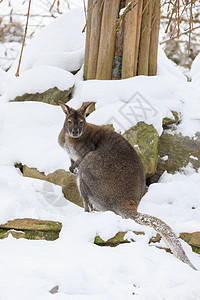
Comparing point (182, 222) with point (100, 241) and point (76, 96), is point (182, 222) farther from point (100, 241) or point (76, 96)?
point (76, 96)

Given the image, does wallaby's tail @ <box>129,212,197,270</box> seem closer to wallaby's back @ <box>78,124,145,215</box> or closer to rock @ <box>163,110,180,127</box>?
wallaby's back @ <box>78,124,145,215</box>

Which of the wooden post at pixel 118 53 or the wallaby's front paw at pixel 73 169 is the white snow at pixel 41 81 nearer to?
the wooden post at pixel 118 53

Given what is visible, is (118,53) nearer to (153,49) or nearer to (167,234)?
(153,49)

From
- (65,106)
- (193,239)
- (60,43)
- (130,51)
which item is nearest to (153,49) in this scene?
(130,51)

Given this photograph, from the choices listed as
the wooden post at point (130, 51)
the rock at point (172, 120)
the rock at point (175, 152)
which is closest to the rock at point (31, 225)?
the rock at point (175, 152)

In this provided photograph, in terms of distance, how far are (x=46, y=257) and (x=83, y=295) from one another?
0.64 m

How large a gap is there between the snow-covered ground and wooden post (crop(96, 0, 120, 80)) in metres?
0.42

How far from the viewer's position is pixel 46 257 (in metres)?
2.89

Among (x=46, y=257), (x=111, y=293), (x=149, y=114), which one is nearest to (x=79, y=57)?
(x=149, y=114)

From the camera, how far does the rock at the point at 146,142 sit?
5.02 meters

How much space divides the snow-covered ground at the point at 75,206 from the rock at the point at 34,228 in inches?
3.7

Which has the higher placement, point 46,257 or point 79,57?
point 79,57

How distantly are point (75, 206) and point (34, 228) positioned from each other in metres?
1.03

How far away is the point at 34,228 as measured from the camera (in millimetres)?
3693
